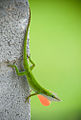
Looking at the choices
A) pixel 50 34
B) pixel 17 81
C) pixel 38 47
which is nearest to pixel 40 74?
pixel 38 47

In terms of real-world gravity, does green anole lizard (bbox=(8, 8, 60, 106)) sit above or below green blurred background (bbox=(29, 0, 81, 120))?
above

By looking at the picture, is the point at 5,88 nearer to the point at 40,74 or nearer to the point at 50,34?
the point at 40,74

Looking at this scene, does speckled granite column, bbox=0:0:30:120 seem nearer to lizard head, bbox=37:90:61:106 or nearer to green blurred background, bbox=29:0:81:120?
lizard head, bbox=37:90:61:106

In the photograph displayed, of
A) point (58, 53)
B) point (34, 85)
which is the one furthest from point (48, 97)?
point (58, 53)

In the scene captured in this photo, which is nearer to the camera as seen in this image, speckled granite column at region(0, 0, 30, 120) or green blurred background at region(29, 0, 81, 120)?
speckled granite column at region(0, 0, 30, 120)

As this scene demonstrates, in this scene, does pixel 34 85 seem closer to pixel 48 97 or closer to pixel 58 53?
pixel 48 97

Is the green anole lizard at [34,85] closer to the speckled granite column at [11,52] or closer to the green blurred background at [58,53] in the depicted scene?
the speckled granite column at [11,52]

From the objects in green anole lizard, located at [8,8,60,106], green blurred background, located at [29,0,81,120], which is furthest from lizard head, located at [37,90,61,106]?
green blurred background, located at [29,0,81,120]
